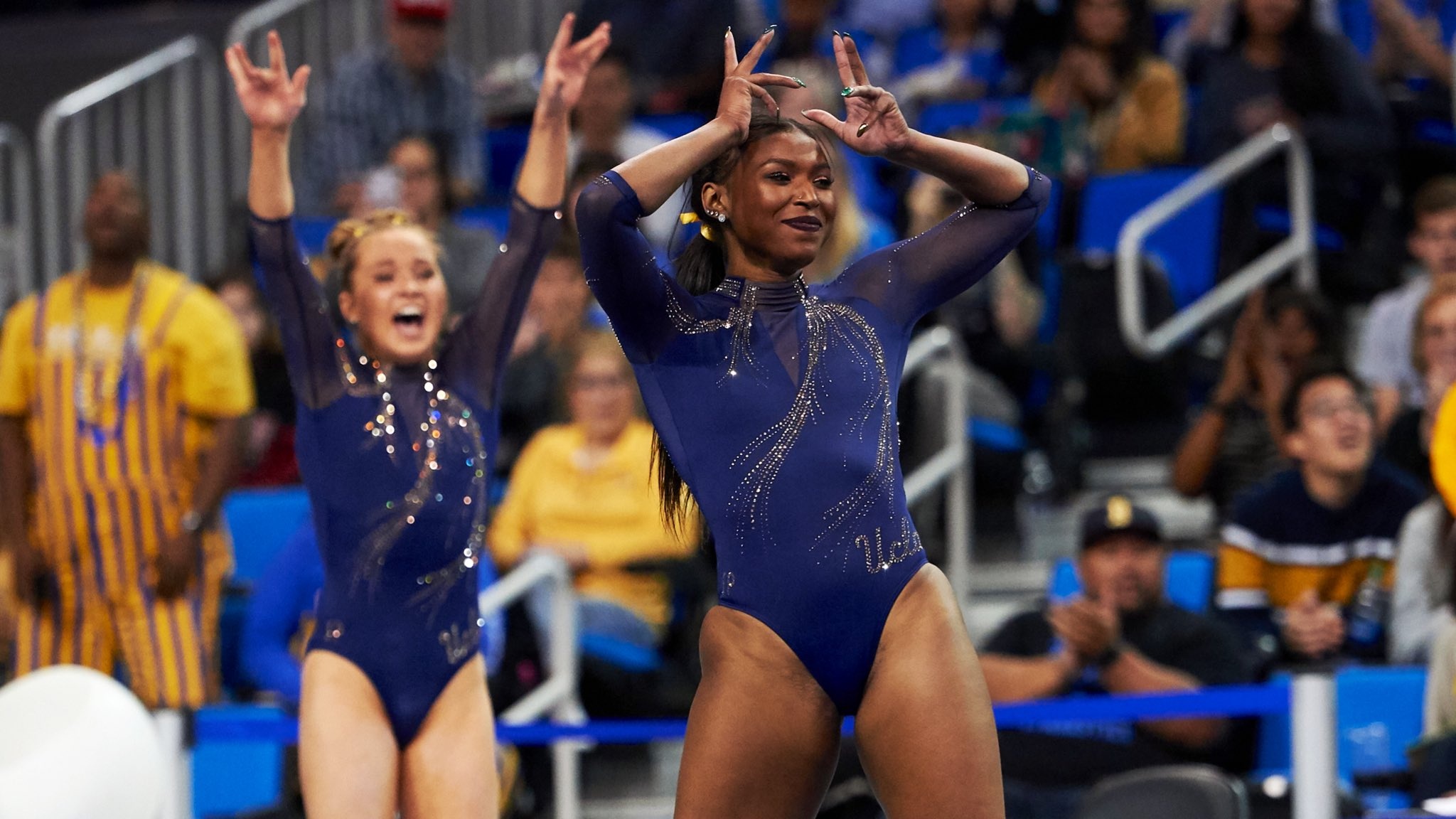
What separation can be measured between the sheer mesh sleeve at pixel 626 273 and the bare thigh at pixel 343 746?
3.47 feet

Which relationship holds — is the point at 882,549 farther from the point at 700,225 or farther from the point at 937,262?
the point at 700,225

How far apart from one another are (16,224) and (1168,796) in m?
5.84

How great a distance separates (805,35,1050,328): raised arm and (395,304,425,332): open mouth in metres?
1.12

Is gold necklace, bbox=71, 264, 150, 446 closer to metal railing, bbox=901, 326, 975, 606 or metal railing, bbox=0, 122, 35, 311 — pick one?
metal railing, bbox=0, 122, 35, 311

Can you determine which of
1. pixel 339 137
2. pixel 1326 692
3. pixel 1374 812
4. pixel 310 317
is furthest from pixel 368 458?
pixel 339 137

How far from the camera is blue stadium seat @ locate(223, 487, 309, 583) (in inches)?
282

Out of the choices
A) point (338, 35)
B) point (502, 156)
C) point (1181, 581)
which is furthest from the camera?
point (338, 35)

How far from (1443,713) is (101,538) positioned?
4205 millimetres

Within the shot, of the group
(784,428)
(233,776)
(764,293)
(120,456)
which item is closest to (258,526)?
(120,456)

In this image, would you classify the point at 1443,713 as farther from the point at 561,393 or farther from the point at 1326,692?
the point at 561,393

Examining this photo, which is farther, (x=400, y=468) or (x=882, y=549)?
(x=400, y=468)

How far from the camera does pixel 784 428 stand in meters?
3.20

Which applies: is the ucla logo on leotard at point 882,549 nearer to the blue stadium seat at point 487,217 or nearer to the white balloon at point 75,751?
the white balloon at point 75,751

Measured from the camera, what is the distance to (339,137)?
8.62 metres
